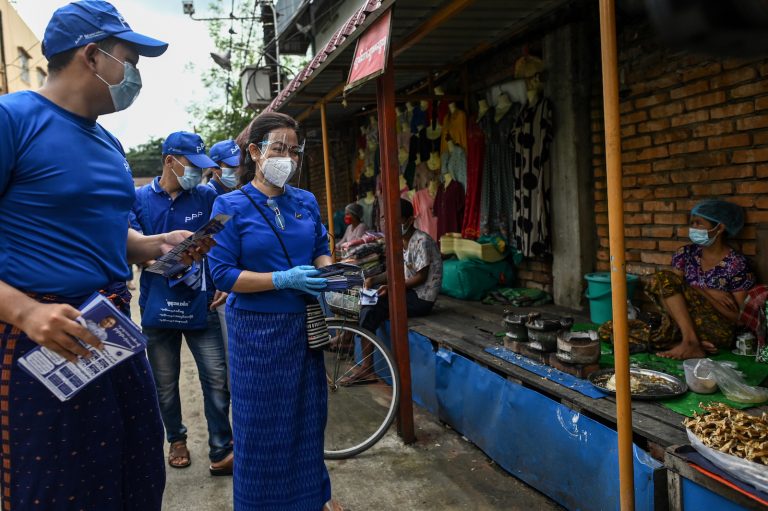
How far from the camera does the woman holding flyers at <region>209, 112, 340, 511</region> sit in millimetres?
2574

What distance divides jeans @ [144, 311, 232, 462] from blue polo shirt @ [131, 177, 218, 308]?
13.1 inches

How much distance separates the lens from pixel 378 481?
364cm

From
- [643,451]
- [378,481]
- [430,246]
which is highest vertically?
[430,246]

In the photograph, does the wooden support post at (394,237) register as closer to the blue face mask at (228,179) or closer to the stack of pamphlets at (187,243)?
the blue face mask at (228,179)

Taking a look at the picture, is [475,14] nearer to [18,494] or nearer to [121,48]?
[121,48]

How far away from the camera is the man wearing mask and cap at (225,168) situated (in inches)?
173

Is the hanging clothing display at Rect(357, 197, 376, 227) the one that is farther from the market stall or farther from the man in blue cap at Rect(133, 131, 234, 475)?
the man in blue cap at Rect(133, 131, 234, 475)

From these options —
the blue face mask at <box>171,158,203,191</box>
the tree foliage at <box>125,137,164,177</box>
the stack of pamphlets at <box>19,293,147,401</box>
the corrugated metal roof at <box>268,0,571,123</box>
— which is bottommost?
the stack of pamphlets at <box>19,293,147,401</box>

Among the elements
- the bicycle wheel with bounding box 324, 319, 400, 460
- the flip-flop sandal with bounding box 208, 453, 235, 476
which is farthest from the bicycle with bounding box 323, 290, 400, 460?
the flip-flop sandal with bounding box 208, 453, 235, 476

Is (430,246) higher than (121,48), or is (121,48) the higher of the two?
(121,48)

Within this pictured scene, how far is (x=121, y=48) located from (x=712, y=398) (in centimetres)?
309

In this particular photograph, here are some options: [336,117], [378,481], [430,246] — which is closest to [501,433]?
[378,481]

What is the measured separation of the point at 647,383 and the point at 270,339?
82.5 inches

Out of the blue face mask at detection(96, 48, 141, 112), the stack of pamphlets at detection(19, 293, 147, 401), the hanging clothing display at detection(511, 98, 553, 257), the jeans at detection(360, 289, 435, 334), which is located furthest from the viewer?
the hanging clothing display at detection(511, 98, 553, 257)
